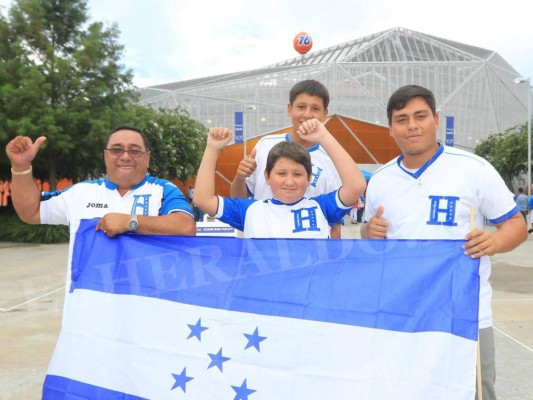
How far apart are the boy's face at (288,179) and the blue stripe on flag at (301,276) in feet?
0.88

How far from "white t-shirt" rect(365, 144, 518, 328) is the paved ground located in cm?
205

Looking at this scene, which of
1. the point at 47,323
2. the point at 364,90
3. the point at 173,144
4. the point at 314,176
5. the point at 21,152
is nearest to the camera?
the point at 21,152

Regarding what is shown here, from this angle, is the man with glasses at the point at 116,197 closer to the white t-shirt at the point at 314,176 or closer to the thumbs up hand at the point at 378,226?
the white t-shirt at the point at 314,176

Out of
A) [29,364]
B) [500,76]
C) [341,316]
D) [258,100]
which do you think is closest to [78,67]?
[29,364]

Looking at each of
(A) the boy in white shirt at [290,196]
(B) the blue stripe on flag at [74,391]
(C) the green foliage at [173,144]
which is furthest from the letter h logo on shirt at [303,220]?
(C) the green foliage at [173,144]

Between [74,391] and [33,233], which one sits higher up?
[74,391]

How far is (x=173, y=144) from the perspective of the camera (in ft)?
86.8

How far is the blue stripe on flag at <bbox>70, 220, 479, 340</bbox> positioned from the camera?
249cm

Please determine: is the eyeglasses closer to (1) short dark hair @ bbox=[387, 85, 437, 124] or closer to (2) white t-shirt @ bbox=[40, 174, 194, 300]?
(2) white t-shirt @ bbox=[40, 174, 194, 300]

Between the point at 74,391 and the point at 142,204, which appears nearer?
the point at 74,391

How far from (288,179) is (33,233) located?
15513 millimetres

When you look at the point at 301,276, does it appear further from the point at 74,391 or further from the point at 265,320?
the point at 74,391

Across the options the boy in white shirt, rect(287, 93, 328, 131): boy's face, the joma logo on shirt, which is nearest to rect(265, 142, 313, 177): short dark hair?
the boy in white shirt

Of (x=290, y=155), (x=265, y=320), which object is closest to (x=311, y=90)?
(x=290, y=155)
